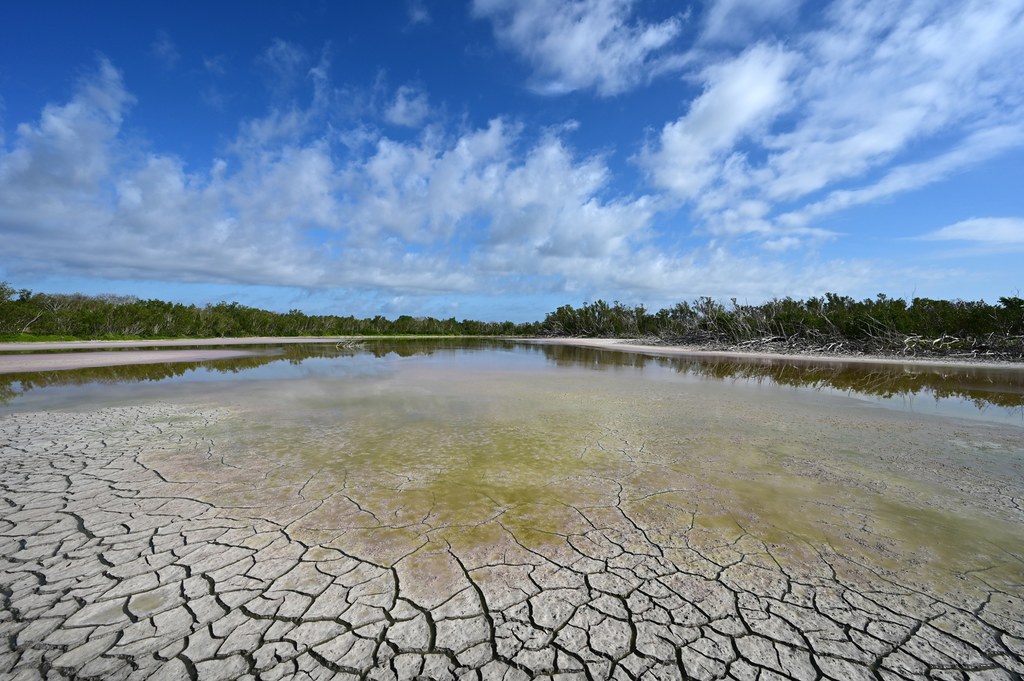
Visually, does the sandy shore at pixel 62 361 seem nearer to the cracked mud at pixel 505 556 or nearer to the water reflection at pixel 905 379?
the cracked mud at pixel 505 556

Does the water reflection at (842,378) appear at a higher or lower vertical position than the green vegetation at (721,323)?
lower

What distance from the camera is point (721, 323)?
34719 mm

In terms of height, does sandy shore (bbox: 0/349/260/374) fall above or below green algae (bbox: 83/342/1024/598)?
above

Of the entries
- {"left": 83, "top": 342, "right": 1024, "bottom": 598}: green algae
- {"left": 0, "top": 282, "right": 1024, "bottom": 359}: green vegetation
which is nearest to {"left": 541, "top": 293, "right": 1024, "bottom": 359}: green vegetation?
{"left": 0, "top": 282, "right": 1024, "bottom": 359}: green vegetation

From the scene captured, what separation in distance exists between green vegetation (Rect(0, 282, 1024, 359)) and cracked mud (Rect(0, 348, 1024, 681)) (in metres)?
21.1

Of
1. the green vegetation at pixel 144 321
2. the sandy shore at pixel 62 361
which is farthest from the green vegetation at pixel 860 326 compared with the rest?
the green vegetation at pixel 144 321

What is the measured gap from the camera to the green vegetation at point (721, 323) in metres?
21.7

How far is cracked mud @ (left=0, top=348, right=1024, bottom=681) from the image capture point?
228cm

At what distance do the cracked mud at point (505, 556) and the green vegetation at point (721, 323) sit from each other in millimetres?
21091

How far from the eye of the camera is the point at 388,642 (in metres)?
2.36

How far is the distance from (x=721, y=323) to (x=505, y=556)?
1415 inches

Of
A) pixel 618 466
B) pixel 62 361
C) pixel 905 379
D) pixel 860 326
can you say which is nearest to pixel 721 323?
pixel 860 326

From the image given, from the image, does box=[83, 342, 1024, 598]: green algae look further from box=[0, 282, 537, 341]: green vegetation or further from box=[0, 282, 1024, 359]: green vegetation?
box=[0, 282, 537, 341]: green vegetation

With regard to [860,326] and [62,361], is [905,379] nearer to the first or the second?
[860,326]
